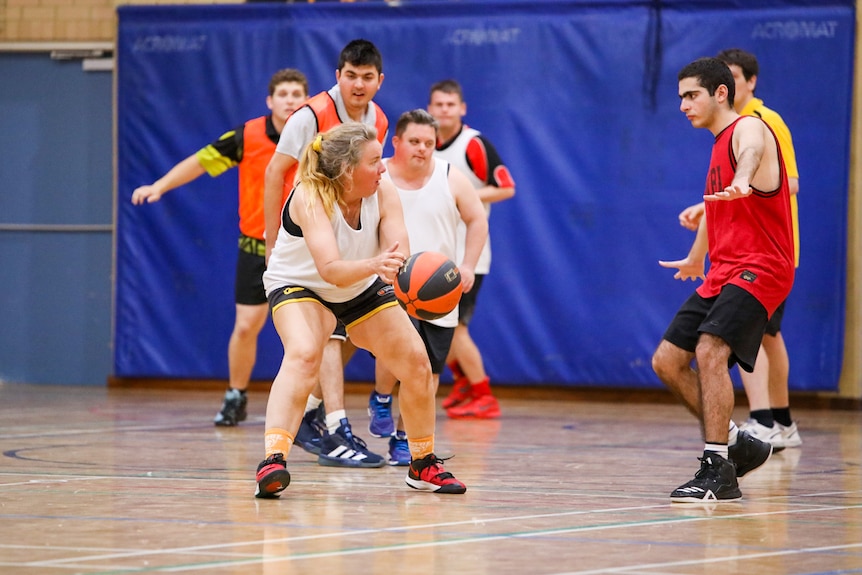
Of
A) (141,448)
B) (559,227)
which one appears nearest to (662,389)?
(559,227)

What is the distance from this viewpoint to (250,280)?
8.88m

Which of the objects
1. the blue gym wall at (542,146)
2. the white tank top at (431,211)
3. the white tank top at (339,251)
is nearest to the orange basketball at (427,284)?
the white tank top at (339,251)

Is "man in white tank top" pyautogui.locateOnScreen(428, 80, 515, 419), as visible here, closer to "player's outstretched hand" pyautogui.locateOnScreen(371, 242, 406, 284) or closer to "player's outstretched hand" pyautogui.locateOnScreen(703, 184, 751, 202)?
"player's outstretched hand" pyautogui.locateOnScreen(703, 184, 751, 202)

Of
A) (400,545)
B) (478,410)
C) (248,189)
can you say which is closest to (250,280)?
(248,189)

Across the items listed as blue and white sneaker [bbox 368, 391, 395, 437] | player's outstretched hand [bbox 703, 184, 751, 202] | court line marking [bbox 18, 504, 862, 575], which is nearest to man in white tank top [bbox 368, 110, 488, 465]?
blue and white sneaker [bbox 368, 391, 395, 437]

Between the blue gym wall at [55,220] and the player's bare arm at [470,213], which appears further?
the blue gym wall at [55,220]

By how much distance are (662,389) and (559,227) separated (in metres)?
1.63

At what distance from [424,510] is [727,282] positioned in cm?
169

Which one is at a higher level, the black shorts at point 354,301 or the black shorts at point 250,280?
the black shorts at point 354,301

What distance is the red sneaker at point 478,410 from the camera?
9.94 m

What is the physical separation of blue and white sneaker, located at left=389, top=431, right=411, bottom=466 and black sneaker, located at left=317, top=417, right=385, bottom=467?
87mm

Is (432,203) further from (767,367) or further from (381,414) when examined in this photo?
(767,367)

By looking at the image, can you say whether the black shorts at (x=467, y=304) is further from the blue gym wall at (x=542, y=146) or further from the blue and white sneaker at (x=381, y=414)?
the blue gym wall at (x=542, y=146)

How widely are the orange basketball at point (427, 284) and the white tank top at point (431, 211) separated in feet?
5.72
